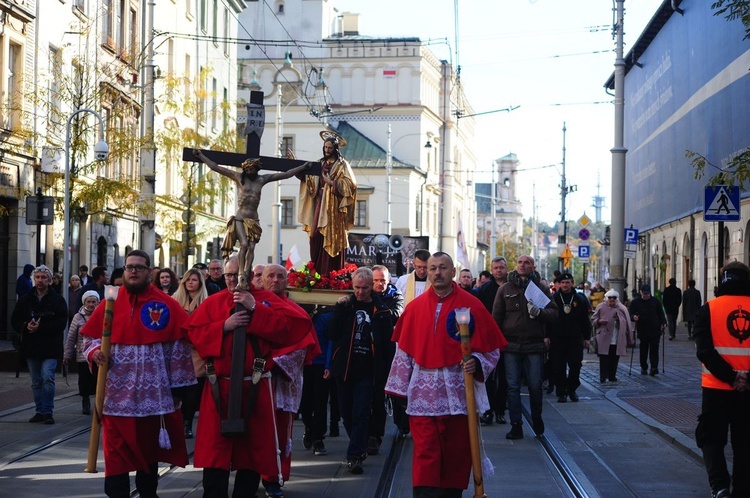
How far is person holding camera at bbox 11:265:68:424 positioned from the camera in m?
14.2

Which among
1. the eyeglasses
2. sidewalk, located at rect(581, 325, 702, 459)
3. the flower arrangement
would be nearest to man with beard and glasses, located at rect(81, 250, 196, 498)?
the eyeglasses

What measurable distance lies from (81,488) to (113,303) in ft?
8.18

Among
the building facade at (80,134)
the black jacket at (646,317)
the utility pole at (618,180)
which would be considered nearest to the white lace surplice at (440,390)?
the black jacket at (646,317)

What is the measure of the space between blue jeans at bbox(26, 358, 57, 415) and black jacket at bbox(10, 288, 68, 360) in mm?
74

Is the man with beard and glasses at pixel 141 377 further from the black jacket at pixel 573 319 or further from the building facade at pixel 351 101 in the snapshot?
the building facade at pixel 351 101

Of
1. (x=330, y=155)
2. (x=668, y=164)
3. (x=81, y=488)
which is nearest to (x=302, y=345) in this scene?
(x=81, y=488)

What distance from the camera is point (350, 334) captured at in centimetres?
1150

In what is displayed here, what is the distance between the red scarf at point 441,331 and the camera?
8.39 meters

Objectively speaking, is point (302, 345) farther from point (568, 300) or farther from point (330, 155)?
point (568, 300)

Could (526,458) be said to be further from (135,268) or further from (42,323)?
(42,323)

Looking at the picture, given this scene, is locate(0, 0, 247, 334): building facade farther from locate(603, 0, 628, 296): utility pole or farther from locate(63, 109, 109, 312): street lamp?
locate(603, 0, 628, 296): utility pole

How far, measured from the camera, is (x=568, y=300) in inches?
736

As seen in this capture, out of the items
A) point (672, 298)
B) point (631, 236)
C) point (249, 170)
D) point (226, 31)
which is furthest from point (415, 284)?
point (226, 31)

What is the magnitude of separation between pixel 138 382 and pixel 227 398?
2.11 feet
